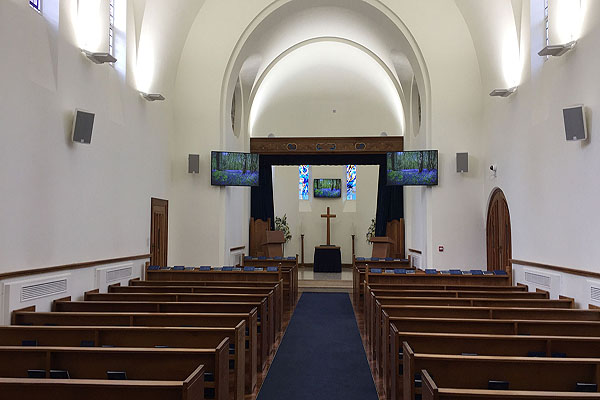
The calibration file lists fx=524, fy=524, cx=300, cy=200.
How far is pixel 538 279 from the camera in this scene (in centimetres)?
687

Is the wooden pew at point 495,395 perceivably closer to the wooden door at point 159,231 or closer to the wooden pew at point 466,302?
the wooden pew at point 466,302

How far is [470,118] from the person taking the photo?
31.8 feet

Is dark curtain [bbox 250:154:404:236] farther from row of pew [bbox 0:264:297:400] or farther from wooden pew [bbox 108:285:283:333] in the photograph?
row of pew [bbox 0:264:297:400]

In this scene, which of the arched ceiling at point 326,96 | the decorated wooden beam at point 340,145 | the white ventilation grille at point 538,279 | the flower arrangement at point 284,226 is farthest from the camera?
the flower arrangement at point 284,226

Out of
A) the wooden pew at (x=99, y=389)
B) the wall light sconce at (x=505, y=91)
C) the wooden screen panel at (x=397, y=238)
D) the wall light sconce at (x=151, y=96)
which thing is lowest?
the wooden pew at (x=99, y=389)

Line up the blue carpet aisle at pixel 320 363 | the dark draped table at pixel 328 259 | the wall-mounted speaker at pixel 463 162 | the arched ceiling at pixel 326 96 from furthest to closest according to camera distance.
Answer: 1. the dark draped table at pixel 328 259
2. the arched ceiling at pixel 326 96
3. the wall-mounted speaker at pixel 463 162
4. the blue carpet aisle at pixel 320 363

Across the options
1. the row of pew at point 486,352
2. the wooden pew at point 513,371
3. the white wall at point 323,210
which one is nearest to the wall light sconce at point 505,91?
the row of pew at point 486,352

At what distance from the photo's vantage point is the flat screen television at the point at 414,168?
31.1ft

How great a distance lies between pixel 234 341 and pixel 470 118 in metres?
7.48

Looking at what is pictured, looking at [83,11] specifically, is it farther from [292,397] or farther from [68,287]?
[292,397]

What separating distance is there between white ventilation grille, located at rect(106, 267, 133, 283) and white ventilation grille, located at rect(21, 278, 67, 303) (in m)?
1.11

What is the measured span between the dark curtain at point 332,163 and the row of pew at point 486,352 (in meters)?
7.81

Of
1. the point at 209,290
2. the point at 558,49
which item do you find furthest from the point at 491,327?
the point at 558,49

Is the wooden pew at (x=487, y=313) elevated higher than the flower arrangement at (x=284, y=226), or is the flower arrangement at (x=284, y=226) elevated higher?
the flower arrangement at (x=284, y=226)
